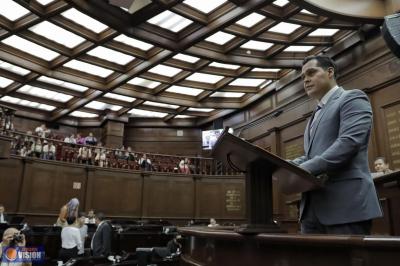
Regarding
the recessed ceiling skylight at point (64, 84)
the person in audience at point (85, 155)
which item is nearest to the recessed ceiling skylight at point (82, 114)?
the recessed ceiling skylight at point (64, 84)

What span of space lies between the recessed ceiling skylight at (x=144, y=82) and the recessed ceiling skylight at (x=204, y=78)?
4.11 ft

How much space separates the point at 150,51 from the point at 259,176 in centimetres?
939

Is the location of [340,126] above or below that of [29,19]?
below

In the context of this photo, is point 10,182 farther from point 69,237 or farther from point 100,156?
point 69,237

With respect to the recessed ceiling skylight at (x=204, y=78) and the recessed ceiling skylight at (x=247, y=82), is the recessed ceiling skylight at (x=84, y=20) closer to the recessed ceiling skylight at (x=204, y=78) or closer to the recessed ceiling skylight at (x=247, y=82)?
the recessed ceiling skylight at (x=204, y=78)

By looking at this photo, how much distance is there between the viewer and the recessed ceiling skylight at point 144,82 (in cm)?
1198

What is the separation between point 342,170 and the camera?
1.29m

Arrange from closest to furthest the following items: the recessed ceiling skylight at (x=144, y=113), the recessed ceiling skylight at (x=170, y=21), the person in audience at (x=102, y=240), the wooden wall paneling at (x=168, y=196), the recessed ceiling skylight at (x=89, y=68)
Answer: the person in audience at (x=102, y=240) → the recessed ceiling skylight at (x=170, y=21) → the recessed ceiling skylight at (x=89, y=68) → the wooden wall paneling at (x=168, y=196) → the recessed ceiling skylight at (x=144, y=113)

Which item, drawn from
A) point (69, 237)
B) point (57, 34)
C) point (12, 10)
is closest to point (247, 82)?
point (57, 34)

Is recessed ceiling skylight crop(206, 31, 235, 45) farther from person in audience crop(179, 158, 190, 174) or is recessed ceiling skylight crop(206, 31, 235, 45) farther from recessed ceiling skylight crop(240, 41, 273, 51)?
person in audience crop(179, 158, 190, 174)

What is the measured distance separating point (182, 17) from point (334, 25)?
147 inches

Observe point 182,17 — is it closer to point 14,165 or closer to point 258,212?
point 14,165

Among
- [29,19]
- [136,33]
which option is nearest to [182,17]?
[136,33]

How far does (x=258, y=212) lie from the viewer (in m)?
1.26
